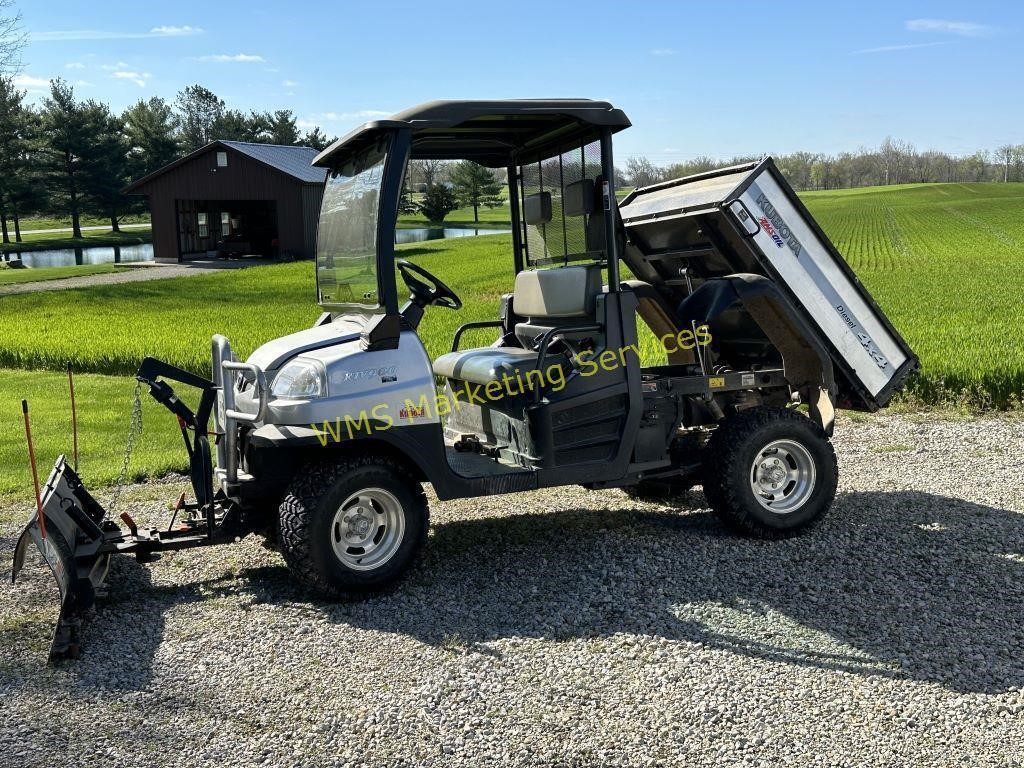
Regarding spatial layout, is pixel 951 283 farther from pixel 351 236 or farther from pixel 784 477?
pixel 351 236

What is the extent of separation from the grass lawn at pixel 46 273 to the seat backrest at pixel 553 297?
35038 millimetres

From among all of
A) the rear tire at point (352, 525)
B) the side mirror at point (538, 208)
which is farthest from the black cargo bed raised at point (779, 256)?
the rear tire at point (352, 525)

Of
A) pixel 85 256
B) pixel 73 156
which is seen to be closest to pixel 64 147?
pixel 73 156

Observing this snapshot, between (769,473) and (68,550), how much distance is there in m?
4.23

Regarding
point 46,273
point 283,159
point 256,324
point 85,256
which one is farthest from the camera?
point 85,256

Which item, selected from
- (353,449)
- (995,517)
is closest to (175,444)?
(353,449)

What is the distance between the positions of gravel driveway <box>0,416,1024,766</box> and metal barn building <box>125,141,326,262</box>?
126ft

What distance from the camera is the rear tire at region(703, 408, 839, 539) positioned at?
19.9 feet

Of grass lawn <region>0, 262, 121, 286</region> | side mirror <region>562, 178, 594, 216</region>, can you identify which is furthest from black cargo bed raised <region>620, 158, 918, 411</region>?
grass lawn <region>0, 262, 121, 286</region>

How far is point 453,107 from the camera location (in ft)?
17.0

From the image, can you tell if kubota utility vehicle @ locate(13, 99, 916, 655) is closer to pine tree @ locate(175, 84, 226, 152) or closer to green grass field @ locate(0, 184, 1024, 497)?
green grass field @ locate(0, 184, 1024, 497)

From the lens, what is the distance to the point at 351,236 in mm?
5609

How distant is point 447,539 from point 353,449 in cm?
141

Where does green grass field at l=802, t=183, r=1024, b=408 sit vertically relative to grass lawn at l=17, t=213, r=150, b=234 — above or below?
below
